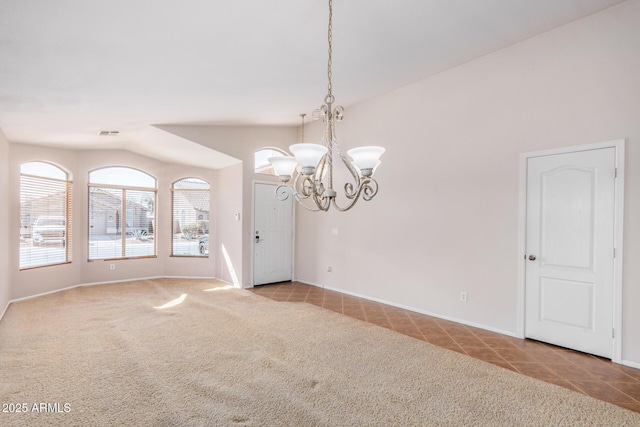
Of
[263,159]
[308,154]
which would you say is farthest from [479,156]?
[263,159]

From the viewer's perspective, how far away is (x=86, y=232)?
595cm

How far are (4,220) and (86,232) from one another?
1607 millimetres

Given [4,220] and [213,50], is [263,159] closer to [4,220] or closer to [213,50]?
[213,50]

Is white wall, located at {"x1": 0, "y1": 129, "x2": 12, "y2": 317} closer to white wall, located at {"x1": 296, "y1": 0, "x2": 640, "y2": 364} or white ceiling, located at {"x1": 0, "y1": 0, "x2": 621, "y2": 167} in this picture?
white ceiling, located at {"x1": 0, "y1": 0, "x2": 621, "y2": 167}

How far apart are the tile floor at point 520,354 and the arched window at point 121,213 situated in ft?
13.3

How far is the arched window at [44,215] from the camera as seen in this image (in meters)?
5.09

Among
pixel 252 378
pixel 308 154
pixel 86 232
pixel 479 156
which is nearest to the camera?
pixel 308 154

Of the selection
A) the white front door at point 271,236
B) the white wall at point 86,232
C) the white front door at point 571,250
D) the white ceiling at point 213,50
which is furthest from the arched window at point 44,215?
the white front door at point 571,250

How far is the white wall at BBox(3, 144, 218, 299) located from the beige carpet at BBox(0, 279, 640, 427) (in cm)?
127

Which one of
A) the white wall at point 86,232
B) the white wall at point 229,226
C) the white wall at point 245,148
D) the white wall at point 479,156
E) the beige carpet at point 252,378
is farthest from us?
the white wall at point 229,226

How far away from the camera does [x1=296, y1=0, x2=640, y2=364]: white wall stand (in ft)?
9.80

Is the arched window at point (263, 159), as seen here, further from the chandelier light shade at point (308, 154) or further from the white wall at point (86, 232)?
the chandelier light shade at point (308, 154)

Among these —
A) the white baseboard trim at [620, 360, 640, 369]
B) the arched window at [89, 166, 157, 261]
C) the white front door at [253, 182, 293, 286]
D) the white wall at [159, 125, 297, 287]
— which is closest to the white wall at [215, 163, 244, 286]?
the white wall at [159, 125, 297, 287]

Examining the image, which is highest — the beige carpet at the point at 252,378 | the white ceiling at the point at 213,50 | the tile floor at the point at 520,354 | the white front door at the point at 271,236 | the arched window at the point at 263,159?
the white ceiling at the point at 213,50
